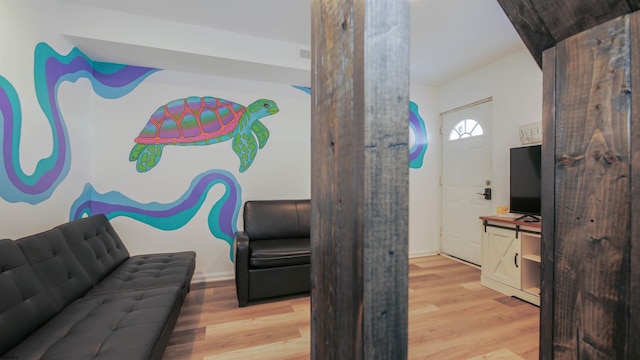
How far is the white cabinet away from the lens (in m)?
2.53

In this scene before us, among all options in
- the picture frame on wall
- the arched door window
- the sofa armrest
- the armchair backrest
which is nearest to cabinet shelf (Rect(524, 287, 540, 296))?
the picture frame on wall

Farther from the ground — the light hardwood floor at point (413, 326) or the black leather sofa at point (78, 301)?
the black leather sofa at point (78, 301)

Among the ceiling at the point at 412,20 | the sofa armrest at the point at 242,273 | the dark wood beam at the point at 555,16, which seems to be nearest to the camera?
the dark wood beam at the point at 555,16

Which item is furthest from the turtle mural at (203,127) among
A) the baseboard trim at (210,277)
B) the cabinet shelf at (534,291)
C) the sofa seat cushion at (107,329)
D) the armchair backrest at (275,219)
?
the cabinet shelf at (534,291)

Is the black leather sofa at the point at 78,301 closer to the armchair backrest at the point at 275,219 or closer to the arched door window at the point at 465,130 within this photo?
the armchair backrest at the point at 275,219

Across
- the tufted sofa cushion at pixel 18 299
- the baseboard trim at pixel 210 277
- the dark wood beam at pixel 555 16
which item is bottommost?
the baseboard trim at pixel 210 277

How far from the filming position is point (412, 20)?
2572 millimetres

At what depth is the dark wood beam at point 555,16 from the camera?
0.65 meters

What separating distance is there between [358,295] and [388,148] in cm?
32

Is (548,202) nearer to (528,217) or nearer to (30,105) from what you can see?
(528,217)

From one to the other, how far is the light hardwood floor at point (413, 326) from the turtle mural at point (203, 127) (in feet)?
5.25

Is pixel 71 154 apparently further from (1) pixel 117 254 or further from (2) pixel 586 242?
(2) pixel 586 242

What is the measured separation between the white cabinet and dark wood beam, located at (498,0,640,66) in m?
2.22

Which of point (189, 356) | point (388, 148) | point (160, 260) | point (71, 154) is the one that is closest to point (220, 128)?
point (71, 154)
